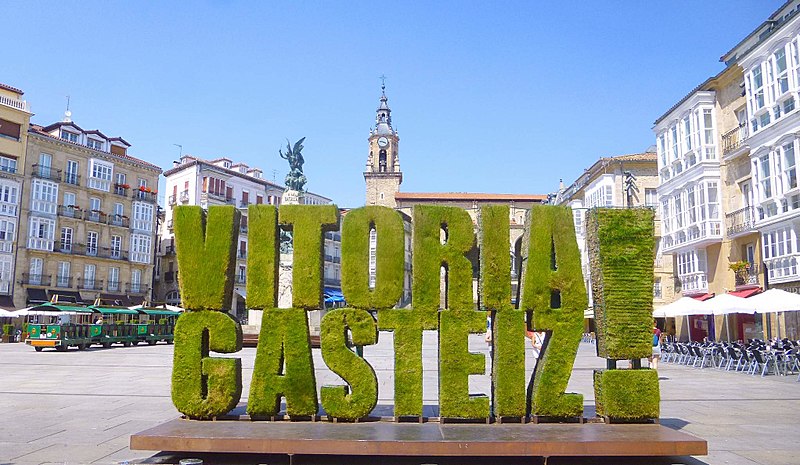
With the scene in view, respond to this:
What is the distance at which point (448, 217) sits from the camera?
1058cm

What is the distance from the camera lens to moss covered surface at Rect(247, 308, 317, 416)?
9.99 metres

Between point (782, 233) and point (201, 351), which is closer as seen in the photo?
point (201, 351)

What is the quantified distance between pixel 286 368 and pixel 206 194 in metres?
64.3

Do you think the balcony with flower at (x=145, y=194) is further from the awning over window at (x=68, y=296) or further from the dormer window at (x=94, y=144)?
the awning over window at (x=68, y=296)

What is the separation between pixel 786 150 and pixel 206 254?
2712 centimetres

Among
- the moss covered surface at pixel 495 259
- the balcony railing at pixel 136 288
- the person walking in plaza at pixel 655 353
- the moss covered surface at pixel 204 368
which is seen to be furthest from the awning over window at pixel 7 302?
the moss covered surface at pixel 495 259

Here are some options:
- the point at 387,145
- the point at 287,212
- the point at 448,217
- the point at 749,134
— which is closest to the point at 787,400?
the point at 448,217

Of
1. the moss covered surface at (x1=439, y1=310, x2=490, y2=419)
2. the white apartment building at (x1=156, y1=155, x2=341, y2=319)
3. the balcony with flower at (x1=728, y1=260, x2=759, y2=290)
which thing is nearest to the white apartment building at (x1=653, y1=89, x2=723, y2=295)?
the balcony with flower at (x1=728, y1=260, x2=759, y2=290)

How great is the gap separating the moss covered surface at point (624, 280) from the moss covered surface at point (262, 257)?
5.18m

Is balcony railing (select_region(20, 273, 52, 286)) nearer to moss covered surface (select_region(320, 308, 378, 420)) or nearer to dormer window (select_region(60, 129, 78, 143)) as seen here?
dormer window (select_region(60, 129, 78, 143))

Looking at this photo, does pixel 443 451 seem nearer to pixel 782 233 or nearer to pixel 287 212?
pixel 287 212

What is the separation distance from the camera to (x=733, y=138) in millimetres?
34375

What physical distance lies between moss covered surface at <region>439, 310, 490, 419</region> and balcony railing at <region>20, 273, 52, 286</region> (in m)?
51.0

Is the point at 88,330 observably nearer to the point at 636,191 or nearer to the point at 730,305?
the point at 730,305
